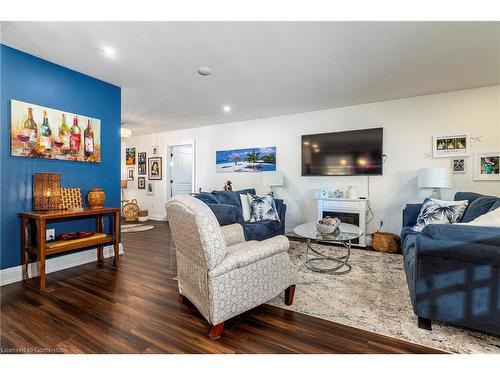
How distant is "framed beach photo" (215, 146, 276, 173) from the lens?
528cm

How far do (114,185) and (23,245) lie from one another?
1245mm

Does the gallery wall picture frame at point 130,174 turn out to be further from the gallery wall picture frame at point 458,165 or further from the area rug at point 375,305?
the gallery wall picture frame at point 458,165

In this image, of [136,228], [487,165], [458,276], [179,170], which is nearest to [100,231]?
[136,228]

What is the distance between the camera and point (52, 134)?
2.92 metres

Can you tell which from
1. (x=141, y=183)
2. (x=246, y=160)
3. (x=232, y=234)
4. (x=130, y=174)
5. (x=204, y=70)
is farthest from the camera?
(x=130, y=174)

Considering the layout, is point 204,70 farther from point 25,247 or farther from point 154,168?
point 154,168

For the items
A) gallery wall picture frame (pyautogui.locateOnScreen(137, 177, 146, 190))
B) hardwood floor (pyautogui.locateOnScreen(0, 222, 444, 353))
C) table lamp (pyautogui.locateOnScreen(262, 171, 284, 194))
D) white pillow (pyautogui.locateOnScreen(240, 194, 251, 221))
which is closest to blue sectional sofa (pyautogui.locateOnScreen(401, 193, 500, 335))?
hardwood floor (pyautogui.locateOnScreen(0, 222, 444, 353))

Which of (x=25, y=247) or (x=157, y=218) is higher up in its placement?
(x=25, y=247)

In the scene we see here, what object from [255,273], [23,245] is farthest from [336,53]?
[23,245]

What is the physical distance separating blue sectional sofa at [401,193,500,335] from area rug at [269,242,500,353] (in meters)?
0.12

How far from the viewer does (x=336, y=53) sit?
2.63 meters

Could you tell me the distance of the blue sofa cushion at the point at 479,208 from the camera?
2535mm

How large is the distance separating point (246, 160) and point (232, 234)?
10.9 feet

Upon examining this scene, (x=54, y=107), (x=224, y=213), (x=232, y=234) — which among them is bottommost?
(x=232, y=234)
